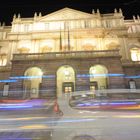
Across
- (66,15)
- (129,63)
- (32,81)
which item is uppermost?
(66,15)

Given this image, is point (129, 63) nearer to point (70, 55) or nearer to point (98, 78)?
point (98, 78)

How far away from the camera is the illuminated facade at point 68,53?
903 inches

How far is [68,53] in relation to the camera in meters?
23.9

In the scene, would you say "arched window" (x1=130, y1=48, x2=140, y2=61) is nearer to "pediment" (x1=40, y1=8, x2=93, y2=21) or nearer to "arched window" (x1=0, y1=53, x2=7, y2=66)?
"pediment" (x1=40, y1=8, x2=93, y2=21)

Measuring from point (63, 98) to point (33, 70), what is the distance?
1963cm

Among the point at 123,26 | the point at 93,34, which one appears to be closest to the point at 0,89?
the point at 93,34

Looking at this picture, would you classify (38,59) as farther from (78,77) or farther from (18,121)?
(18,121)

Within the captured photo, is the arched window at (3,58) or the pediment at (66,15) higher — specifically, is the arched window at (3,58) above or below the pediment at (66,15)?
below

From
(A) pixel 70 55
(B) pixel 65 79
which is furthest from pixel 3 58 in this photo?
(A) pixel 70 55

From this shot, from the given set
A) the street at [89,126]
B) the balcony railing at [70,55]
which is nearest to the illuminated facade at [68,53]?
the balcony railing at [70,55]

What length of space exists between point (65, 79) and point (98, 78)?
433cm

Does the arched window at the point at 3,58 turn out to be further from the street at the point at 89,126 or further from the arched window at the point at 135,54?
the street at the point at 89,126

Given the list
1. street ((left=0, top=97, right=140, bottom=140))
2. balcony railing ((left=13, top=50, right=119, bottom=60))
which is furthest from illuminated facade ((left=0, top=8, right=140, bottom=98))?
street ((left=0, top=97, right=140, bottom=140))

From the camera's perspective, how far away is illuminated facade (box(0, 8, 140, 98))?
2294cm
